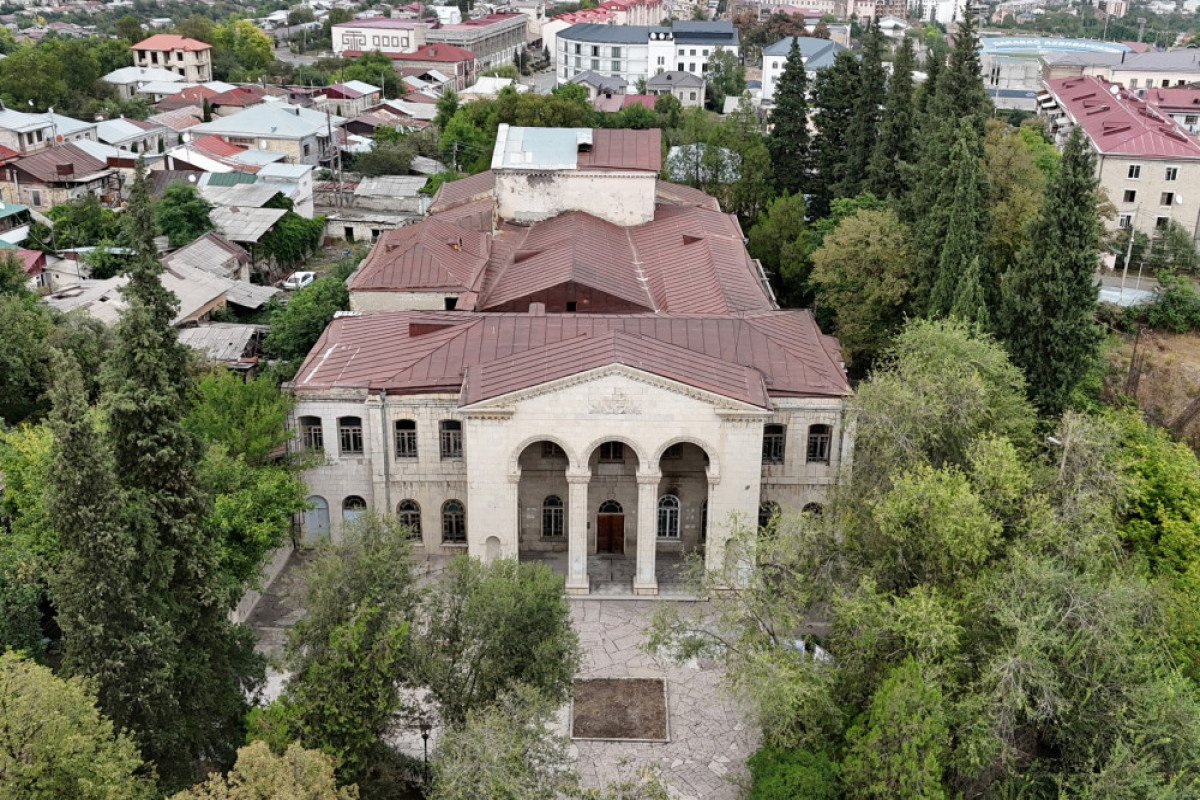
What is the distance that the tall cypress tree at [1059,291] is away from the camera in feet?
142

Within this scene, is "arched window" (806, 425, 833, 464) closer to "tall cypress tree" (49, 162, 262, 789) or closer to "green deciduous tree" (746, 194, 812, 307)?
"tall cypress tree" (49, 162, 262, 789)

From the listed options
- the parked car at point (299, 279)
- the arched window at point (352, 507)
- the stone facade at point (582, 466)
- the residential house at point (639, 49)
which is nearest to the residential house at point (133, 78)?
the residential house at point (639, 49)

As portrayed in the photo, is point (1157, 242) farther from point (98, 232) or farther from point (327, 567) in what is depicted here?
point (98, 232)

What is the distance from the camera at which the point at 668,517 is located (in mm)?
43750

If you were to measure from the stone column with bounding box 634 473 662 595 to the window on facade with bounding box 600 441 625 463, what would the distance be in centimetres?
171

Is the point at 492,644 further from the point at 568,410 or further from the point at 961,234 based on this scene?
the point at 961,234

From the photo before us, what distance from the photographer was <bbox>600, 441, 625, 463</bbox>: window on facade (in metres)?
42.7

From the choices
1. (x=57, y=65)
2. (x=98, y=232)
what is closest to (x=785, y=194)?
(x=98, y=232)

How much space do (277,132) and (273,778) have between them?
82295 mm

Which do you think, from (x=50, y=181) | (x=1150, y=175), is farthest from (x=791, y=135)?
(x=50, y=181)

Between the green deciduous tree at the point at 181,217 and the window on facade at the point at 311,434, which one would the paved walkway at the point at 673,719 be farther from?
the green deciduous tree at the point at 181,217

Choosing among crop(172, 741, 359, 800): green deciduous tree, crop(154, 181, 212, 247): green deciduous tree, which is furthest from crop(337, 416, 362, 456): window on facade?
crop(154, 181, 212, 247): green deciduous tree

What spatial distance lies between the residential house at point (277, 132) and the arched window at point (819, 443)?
2618 inches

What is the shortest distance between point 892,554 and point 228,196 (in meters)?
60.6
